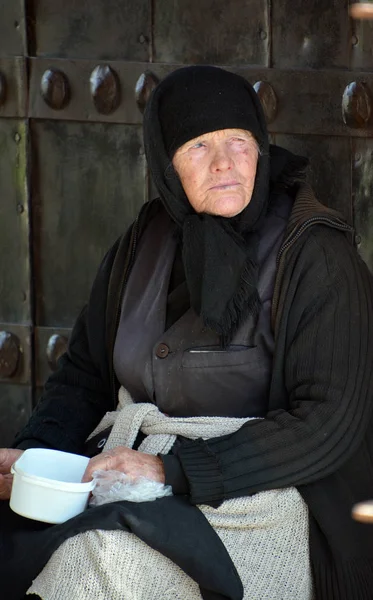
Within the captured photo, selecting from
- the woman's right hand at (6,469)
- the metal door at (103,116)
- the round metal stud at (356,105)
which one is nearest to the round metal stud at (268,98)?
the metal door at (103,116)

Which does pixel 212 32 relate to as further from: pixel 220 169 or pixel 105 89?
pixel 220 169

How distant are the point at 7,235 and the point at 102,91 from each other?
1.53 ft

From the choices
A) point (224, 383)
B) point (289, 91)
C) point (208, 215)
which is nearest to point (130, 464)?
point (224, 383)

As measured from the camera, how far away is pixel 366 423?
6.76 ft

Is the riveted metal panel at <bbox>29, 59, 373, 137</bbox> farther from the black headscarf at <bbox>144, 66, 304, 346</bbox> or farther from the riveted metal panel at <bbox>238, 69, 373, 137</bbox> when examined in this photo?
the black headscarf at <bbox>144, 66, 304, 346</bbox>

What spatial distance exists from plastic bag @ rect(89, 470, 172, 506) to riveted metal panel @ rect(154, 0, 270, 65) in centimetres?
124

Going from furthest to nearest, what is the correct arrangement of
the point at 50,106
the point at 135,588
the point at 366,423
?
the point at 50,106, the point at 366,423, the point at 135,588

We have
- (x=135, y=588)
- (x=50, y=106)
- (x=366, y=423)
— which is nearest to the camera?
(x=135, y=588)

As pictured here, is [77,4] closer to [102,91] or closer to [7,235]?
[102,91]

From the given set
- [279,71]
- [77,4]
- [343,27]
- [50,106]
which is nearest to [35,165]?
[50,106]

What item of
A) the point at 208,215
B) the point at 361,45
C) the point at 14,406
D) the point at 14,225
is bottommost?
the point at 14,406

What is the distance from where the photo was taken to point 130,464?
2.01 metres

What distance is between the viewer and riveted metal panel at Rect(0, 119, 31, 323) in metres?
2.96

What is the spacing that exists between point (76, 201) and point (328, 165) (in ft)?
2.22
